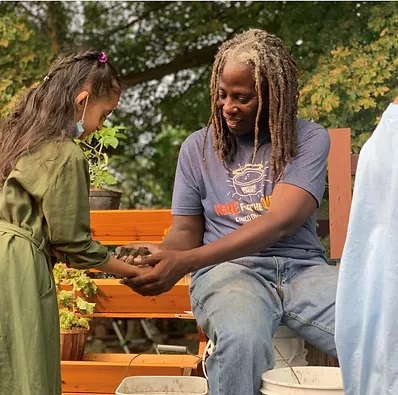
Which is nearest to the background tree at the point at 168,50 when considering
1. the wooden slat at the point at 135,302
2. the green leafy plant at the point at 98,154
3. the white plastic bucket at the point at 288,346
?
the green leafy plant at the point at 98,154

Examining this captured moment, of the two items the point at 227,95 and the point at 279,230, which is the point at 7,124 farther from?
the point at 279,230

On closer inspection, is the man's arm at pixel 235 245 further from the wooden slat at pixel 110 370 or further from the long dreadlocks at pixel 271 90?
the wooden slat at pixel 110 370

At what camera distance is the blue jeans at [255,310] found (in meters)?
2.54

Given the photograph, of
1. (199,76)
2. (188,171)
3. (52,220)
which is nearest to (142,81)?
(199,76)

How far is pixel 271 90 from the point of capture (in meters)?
3.04

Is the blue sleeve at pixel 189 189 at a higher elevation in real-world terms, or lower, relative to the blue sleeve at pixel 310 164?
lower

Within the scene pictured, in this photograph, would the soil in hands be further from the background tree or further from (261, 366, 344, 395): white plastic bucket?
the background tree

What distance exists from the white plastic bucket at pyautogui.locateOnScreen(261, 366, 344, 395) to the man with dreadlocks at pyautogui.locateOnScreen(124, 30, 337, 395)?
0.06m

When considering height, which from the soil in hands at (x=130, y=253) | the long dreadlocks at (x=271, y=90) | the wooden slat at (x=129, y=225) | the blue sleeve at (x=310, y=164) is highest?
the long dreadlocks at (x=271, y=90)

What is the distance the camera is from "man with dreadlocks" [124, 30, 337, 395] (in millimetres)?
2615

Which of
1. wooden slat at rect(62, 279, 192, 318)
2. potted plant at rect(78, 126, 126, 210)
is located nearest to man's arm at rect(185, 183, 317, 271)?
wooden slat at rect(62, 279, 192, 318)

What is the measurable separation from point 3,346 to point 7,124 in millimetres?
777

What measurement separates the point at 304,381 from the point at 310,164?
762 millimetres

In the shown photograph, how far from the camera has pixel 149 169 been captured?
7258mm
